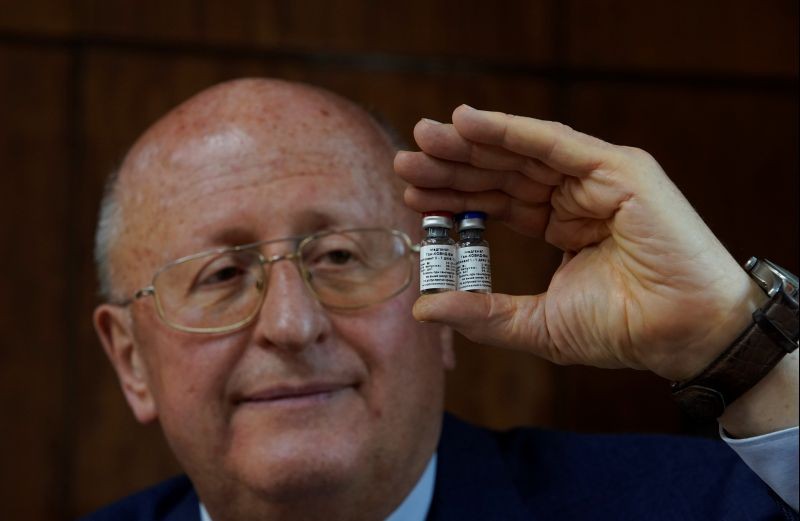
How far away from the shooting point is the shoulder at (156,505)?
214cm

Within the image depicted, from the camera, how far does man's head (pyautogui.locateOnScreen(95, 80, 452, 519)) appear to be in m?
1.73

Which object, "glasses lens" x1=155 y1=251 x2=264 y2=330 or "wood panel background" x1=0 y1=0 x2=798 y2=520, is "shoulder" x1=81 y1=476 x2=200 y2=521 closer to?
"wood panel background" x1=0 y1=0 x2=798 y2=520

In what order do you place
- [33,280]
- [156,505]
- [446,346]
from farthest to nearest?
[33,280] < [156,505] < [446,346]

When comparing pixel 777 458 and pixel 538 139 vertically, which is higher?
pixel 538 139

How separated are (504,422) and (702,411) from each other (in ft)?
4.85

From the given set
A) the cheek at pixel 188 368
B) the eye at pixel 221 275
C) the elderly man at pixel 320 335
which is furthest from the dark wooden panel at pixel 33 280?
the eye at pixel 221 275

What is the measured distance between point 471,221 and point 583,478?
715mm

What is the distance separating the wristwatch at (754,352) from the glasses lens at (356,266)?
26.6 inches

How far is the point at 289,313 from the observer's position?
171 centimetres

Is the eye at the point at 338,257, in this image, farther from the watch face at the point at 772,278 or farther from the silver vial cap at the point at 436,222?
the watch face at the point at 772,278

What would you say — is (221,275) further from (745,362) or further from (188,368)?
(745,362)

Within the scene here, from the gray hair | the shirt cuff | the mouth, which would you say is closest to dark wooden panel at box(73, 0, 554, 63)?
the gray hair

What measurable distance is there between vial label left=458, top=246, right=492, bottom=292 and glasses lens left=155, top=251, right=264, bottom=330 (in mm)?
551

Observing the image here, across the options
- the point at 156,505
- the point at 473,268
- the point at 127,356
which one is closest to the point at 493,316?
the point at 473,268
